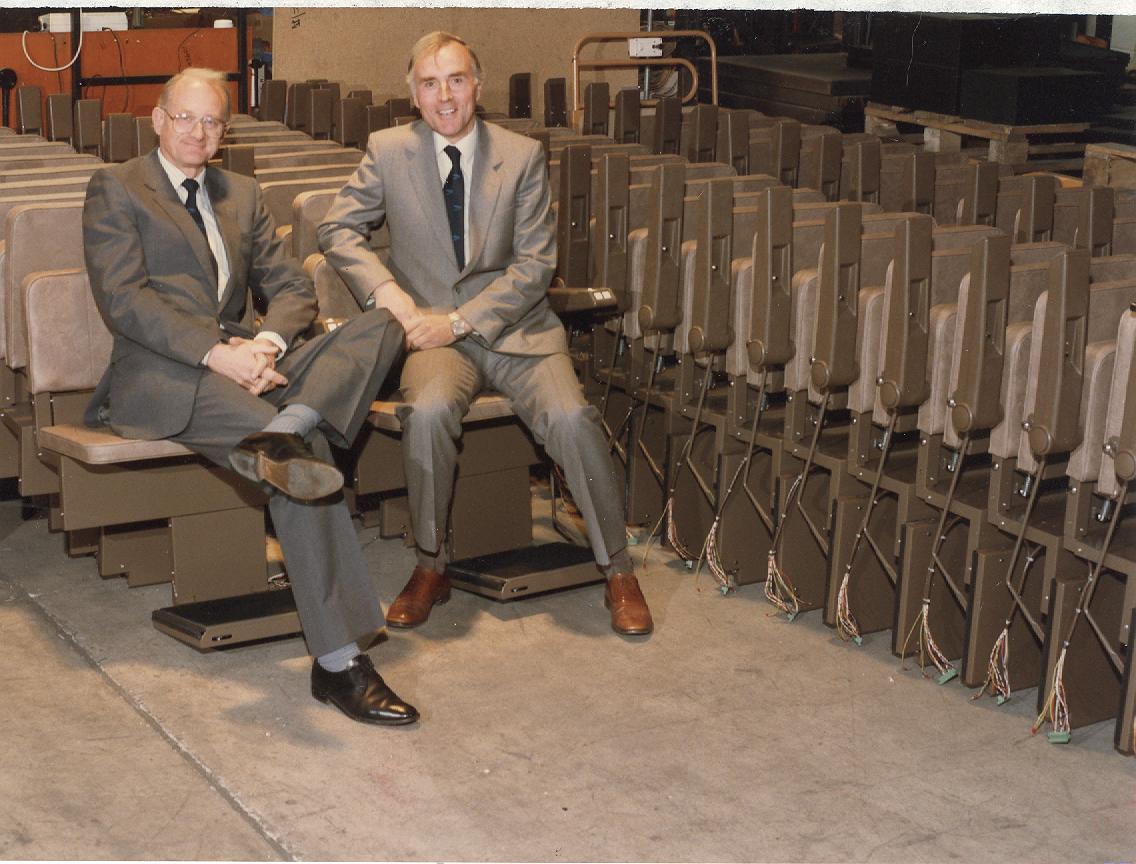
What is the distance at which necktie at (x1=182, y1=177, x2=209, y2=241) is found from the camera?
3666 mm

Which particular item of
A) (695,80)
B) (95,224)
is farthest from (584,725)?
Answer: (695,80)

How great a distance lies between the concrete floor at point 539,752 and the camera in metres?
2.86

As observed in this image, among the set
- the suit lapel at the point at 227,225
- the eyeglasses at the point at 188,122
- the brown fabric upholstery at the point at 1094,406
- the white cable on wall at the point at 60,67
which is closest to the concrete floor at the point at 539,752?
the brown fabric upholstery at the point at 1094,406

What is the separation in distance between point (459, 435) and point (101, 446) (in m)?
0.82

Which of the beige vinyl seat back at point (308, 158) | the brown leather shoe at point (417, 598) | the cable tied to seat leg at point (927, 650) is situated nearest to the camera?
the cable tied to seat leg at point (927, 650)

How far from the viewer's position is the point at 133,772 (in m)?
3.06

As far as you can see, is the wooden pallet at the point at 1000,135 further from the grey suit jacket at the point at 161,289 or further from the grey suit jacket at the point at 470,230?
the grey suit jacket at the point at 161,289

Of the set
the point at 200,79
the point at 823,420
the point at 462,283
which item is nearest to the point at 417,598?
the point at 462,283

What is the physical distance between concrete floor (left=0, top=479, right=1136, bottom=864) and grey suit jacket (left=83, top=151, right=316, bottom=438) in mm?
586

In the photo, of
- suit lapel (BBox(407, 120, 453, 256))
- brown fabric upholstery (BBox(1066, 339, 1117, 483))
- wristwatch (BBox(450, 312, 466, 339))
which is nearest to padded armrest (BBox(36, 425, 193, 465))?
wristwatch (BBox(450, 312, 466, 339))

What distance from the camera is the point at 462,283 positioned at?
4004mm

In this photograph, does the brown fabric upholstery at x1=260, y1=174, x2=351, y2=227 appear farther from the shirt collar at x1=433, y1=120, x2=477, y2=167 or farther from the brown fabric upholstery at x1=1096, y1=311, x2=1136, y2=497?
the brown fabric upholstery at x1=1096, y1=311, x2=1136, y2=497

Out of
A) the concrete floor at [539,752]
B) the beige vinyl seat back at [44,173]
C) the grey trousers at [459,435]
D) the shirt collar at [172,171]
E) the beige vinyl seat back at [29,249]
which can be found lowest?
the concrete floor at [539,752]

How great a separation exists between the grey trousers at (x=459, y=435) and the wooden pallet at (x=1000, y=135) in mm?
3774
